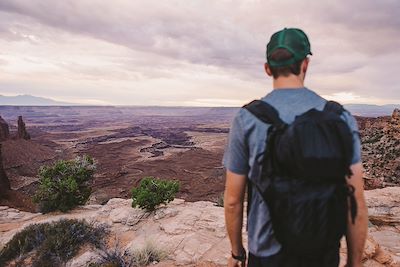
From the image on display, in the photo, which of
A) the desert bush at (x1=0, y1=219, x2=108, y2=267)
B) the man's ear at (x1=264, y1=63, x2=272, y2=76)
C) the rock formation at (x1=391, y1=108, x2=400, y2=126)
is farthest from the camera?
the rock formation at (x1=391, y1=108, x2=400, y2=126)

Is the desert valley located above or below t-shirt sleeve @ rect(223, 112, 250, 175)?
below

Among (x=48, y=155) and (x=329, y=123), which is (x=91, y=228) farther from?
(x=48, y=155)

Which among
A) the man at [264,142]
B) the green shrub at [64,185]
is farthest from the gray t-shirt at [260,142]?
the green shrub at [64,185]

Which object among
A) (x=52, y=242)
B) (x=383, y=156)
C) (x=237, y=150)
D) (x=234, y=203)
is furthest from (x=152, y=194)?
(x=383, y=156)

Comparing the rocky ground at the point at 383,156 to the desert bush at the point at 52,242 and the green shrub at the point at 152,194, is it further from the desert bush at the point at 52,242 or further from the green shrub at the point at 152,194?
the desert bush at the point at 52,242

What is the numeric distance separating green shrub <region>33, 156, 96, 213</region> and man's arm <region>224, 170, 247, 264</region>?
956cm

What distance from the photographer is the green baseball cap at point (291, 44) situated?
5.00 ft

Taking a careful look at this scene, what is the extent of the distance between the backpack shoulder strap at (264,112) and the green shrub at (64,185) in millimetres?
9877

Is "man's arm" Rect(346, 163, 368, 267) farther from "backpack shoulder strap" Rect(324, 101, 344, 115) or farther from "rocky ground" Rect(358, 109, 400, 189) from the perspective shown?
"rocky ground" Rect(358, 109, 400, 189)

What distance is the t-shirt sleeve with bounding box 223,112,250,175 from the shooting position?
1.58 m

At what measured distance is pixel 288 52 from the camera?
5.01 feet

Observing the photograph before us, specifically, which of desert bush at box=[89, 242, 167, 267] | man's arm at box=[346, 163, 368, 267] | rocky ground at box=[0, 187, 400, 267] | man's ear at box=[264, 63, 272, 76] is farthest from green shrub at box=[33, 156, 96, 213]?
man's arm at box=[346, 163, 368, 267]

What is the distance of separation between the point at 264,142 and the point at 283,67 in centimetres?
38

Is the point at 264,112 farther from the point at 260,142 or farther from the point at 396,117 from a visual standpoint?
the point at 396,117
